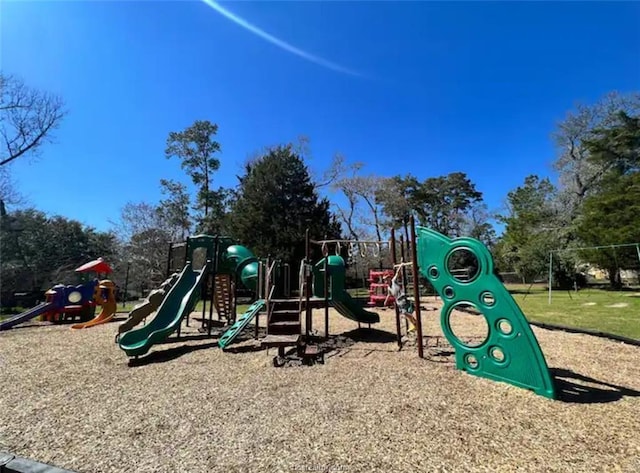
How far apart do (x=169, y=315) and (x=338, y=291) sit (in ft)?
12.3

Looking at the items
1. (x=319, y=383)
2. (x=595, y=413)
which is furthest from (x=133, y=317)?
(x=595, y=413)

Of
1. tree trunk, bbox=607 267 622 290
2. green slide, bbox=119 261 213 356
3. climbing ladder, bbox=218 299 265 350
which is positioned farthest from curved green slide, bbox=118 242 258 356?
tree trunk, bbox=607 267 622 290

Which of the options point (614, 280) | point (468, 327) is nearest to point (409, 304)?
point (468, 327)

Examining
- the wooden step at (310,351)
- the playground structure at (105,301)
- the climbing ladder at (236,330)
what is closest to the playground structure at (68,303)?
the playground structure at (105,301)

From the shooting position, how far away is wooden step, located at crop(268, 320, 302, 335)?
657 cm

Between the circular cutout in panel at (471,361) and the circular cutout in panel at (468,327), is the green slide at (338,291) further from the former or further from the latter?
the circular cutout in panel at (471,361)

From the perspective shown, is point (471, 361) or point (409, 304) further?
point (409, 304)

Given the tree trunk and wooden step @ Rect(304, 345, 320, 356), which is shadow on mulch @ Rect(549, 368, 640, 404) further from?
the tree trunk

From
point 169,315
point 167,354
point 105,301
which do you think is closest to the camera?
point 167,354

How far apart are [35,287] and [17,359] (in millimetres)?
19571

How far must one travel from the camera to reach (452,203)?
3316cm

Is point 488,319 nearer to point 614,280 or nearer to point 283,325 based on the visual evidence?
point 283,325

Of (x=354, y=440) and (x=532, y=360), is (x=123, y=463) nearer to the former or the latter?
(x=354, y=440)

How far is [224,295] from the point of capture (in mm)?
10688
